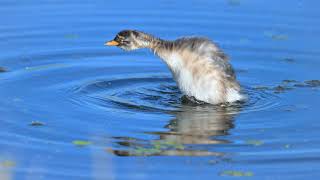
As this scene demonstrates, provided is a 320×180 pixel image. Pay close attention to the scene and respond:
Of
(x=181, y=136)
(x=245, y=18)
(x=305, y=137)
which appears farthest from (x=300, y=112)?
(x=245, y=18)

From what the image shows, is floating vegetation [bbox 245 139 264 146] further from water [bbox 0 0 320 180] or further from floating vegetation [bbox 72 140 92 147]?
floating vegetation [bbox 72 140 92 147]

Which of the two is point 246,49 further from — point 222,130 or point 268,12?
point 222,130

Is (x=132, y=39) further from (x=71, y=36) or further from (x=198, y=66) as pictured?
(x=71, y=36)

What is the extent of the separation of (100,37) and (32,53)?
1611mm

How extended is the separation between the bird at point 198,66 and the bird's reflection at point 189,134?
22cm

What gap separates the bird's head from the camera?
14703 millimetres

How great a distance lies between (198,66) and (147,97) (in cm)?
112

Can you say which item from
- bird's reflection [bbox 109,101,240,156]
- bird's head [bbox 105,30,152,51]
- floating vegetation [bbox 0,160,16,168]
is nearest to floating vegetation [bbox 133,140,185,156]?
bird's reflection [bbox 109,101,240,156]

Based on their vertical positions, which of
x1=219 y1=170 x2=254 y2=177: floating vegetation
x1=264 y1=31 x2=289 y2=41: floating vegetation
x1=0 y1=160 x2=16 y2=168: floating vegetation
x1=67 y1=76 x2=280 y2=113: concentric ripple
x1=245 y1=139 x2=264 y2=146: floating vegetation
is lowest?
x1=0 y1=160 x2=16 y2=168: floating vegetation

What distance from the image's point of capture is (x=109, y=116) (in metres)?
13.6

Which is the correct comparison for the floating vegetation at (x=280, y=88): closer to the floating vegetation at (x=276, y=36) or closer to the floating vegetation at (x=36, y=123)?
the floating vegetation at (x=276, y=36)

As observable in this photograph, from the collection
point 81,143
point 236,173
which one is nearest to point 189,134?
point 81,143

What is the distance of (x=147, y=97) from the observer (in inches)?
585

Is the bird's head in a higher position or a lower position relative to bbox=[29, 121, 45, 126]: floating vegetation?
higher
